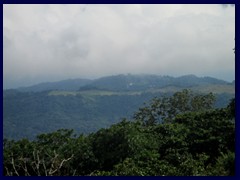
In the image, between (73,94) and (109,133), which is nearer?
(109,133)

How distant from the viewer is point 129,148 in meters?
13.6

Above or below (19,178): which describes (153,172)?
below

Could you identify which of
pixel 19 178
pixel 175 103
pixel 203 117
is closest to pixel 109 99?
pixel 175 103

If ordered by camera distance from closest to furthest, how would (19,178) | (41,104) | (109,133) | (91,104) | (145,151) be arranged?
(19,178)
(145,151)
(109,133)
(41,104)
(91,104)

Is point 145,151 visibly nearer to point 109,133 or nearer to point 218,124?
point 109,133

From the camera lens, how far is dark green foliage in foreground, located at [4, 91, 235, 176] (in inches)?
527

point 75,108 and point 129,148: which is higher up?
point 129,148

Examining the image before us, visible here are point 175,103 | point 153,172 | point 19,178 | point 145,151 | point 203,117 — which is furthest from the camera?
point 175,103

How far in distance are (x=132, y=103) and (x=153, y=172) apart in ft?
531

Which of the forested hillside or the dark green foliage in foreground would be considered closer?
the dark green foliage in foreground

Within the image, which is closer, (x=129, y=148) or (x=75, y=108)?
(x=129, y=148)

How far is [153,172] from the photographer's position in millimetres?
12031

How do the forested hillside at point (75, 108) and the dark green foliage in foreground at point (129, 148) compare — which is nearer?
the dark green foliage in foreground at point (129, 148)

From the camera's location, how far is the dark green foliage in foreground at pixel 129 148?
43.9 feet
